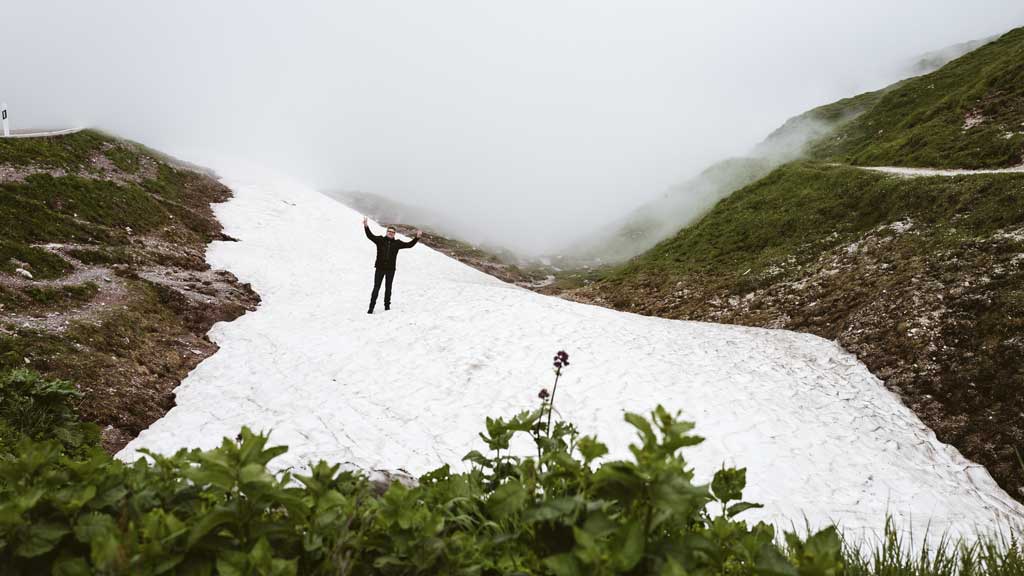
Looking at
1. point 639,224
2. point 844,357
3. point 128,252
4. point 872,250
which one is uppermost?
point 639,224

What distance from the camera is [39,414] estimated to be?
7.28 meters

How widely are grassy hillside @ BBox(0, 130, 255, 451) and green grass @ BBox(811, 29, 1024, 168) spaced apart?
38.6 meters

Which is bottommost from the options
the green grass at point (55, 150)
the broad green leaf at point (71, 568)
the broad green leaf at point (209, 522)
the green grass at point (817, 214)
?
the broad green leaf at point (71, 568)

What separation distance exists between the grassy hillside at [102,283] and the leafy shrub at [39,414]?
0.45m

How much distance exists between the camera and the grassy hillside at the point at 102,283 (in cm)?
1117

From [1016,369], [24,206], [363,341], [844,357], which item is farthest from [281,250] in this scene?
[1016,369]

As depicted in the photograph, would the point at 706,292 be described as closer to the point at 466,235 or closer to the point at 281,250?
the point at 281,250

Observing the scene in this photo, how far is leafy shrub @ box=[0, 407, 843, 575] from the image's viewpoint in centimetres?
197

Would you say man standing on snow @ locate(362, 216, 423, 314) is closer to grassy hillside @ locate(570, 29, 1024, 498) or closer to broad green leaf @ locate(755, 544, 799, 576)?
grassy hillside @ locate(570, 29, 1024, 498)

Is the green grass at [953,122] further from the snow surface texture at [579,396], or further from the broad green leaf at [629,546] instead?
the broad green leaf at [629,546]

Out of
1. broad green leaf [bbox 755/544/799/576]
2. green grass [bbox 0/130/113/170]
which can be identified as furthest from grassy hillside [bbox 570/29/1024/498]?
green grass [bbox 0/130/113/170]

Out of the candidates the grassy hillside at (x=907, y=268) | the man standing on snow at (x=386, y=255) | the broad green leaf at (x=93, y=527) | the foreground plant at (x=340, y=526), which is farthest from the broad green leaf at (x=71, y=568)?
the man standing on snow at (x=386, y=255)

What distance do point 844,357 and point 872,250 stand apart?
315 inches

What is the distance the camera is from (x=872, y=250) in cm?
2005
